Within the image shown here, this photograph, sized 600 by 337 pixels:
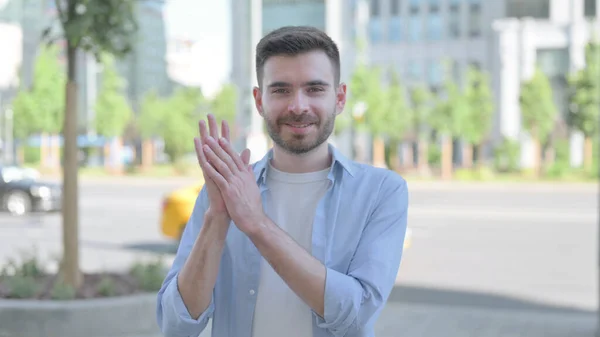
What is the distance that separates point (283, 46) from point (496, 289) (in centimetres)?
864

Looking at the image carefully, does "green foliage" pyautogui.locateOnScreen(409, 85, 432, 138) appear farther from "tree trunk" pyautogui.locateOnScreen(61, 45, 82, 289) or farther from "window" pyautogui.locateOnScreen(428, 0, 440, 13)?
"tree trunk" pyautogui.locateOnScreen(61, 45, 82, 289)

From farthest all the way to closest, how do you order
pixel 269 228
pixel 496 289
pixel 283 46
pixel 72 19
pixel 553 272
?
1. pixel 553 272
2. pixel 496 289
3. pixel 72 19
4. pixel 283 46
5. pixel 269 228

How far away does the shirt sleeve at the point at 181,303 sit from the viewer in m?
1.92

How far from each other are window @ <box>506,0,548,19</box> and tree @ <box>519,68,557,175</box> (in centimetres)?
1599

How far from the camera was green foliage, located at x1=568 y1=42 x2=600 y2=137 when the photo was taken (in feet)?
121

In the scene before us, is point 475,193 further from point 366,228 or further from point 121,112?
point 366,228

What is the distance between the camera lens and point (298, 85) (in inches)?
76.2

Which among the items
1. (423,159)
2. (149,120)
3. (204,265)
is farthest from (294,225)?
(149,120)

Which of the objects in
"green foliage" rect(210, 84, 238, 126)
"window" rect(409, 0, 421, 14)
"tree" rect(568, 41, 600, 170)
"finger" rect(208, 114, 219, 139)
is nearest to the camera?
"finger" rect(208, 114, 219, 139)

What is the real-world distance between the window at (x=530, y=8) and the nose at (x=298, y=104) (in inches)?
2211

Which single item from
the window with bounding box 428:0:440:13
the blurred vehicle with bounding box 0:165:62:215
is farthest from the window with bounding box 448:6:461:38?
the blurred vehicle with bounding box 0:165:62:215

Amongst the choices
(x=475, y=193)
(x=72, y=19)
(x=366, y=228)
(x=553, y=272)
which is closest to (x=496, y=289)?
(x=553, y=272)

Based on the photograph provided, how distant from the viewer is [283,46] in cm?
193

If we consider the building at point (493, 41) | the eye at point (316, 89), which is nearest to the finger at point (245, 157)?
the eye at point (316, 89)
